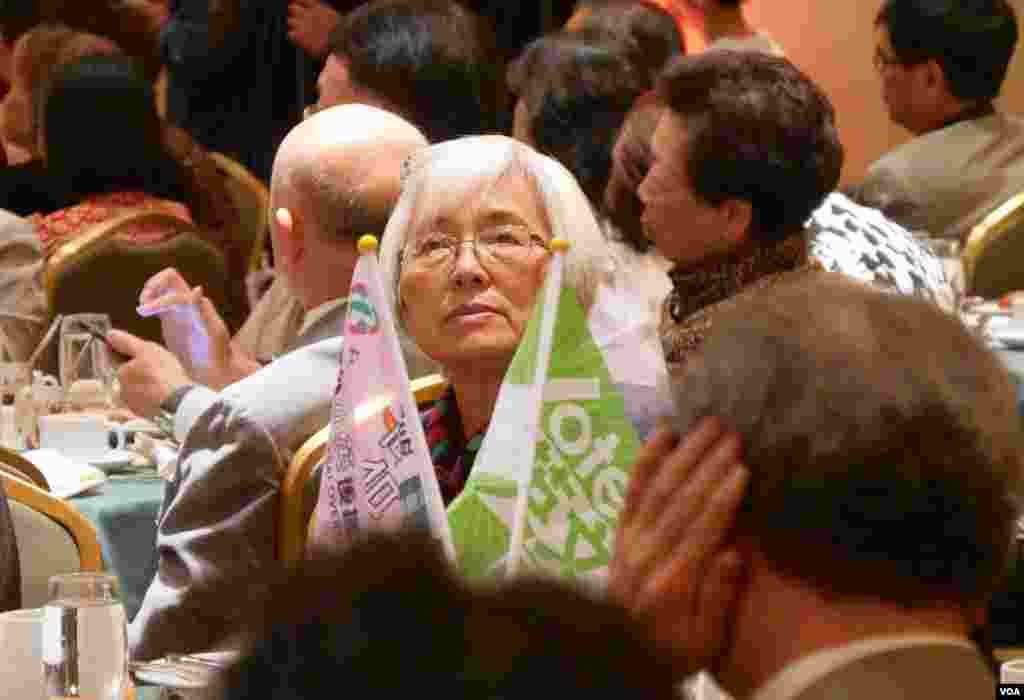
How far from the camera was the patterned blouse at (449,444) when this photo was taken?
8.23ft

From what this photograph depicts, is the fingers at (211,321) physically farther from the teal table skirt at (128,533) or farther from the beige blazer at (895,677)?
the beige blazer at (895,677)

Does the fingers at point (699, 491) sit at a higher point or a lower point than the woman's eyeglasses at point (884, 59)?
higher

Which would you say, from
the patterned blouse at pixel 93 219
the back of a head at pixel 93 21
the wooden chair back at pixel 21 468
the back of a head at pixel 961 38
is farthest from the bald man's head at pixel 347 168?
the back of a head at pixel 93 21

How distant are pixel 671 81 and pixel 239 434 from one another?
51.7 inches

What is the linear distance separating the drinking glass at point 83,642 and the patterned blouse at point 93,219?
3.54 metres

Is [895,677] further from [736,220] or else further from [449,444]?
[736,220]

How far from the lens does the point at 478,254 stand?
259 cm

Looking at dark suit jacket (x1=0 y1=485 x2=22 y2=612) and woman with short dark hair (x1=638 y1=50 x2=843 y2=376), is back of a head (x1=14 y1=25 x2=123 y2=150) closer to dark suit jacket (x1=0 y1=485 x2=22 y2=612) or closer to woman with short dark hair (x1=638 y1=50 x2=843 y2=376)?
woman with short dark hair (x1=638 y1=50 x2=843 y2=376)

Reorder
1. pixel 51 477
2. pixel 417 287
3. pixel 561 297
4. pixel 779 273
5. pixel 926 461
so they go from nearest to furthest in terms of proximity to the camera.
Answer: pixel 926 461 < pixel 561 297 < pixel 417 287 < pixel 51 477 < pixel 779 273

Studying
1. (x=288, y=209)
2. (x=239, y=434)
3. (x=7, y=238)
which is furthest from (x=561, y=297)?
(x=7, y=238)

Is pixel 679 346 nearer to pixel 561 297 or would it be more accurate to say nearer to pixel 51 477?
pixel 51 477

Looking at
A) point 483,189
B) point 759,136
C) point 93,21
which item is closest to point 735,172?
point 759,136

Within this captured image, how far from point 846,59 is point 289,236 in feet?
17.9

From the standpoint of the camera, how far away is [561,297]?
1.87 metres
